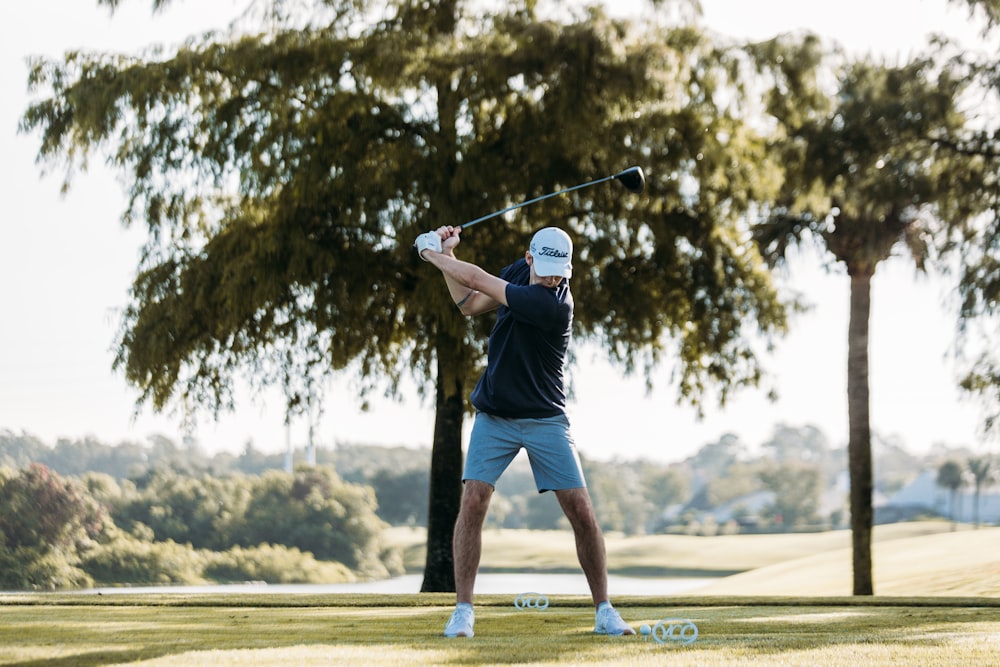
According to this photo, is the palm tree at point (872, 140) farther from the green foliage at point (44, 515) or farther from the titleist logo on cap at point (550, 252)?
the green foliage at point (44, 515)

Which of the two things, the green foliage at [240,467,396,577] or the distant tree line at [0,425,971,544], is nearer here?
the distant tree line at [0,425,971,544]

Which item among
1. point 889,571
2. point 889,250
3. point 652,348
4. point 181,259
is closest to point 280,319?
point 181,259

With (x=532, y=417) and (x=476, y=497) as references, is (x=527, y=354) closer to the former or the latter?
(x=532, y=417)

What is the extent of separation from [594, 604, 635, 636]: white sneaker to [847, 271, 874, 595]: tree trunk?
48.8 ft

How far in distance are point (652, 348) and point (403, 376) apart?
3.40 m

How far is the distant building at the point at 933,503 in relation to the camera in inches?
5079

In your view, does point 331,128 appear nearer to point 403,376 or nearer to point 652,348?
point 403,376

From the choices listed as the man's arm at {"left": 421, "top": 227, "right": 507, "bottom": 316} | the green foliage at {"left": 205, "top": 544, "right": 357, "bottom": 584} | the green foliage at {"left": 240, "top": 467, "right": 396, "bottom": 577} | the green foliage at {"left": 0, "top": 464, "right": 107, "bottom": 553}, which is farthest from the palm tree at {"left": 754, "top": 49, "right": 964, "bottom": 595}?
the green foliage at {"left": 240, "top": 467, "right": 396, "bottom": 577}

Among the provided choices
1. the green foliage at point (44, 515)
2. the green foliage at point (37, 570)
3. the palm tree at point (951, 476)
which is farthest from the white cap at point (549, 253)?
the palm tree at point (951, 476)

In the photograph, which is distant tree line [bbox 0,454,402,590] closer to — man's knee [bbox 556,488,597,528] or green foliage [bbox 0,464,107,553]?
green foliage [bbox 0,464,107,553]

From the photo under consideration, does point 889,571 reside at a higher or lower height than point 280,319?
lower

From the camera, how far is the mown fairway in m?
5.15

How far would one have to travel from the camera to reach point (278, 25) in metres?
16.6

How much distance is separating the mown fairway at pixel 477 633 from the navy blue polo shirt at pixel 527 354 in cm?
112
